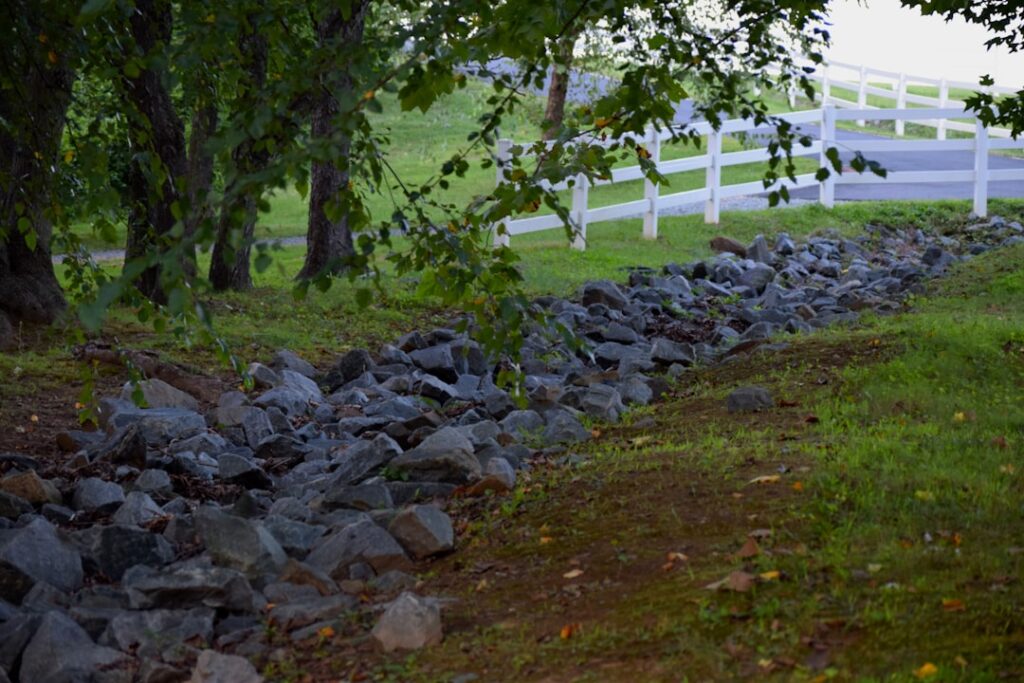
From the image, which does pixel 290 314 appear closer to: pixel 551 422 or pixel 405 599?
pixel 551 422

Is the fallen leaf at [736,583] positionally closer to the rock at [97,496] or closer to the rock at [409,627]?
the rock at [409,627]

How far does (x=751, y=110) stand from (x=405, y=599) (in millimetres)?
2310

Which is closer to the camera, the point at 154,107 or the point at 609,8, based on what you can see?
the point at 609,8

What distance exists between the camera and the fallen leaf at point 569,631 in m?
4.44

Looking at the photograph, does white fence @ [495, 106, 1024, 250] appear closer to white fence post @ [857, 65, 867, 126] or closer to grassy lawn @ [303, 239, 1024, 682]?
grassy lawn @ [303, 239, 1024, 682]

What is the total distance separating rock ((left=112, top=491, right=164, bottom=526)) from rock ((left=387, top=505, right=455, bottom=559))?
1.83m

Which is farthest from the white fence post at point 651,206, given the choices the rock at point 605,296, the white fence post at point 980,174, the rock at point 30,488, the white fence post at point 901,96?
the white fence post at point 901,96

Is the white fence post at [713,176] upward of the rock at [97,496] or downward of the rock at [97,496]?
upward

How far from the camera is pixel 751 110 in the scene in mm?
4965

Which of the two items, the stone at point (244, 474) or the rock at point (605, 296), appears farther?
the rock at point (605, 296)

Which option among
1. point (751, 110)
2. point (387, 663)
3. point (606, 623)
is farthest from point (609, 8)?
point (387, 663)

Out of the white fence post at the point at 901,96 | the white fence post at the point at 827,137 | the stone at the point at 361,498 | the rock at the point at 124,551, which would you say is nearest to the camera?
the rock at the point at 124,551

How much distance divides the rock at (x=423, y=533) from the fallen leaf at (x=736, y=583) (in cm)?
146

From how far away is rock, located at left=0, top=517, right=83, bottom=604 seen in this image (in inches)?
222
